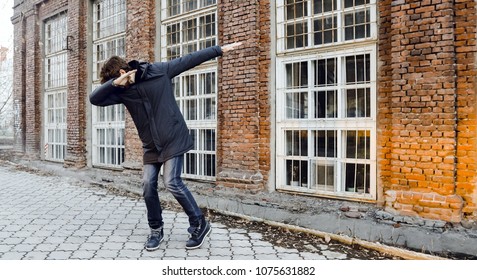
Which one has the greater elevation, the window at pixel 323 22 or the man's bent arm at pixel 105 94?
the window at pixel 323 22

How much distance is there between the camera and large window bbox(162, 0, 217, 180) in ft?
22.9

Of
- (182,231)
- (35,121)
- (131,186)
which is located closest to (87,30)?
(35,121)

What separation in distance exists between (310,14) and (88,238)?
4380 mm

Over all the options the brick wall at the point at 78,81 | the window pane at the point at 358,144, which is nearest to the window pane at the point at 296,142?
the window pane at the point at 358,144

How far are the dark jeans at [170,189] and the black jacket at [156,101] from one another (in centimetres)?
10

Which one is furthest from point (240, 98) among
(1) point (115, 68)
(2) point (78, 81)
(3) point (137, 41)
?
(2) point (78, 81)

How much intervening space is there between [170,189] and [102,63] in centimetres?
706

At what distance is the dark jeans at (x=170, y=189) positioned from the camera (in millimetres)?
3785

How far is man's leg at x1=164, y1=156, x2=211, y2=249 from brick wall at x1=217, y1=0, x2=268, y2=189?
216 cm

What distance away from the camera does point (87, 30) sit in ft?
32.6

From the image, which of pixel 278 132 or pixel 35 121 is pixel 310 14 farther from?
pixel 35 121

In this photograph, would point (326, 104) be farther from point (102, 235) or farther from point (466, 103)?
point (102, 235)

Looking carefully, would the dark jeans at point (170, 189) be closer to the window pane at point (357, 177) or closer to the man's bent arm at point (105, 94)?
the man's bent arm at point (105, 94)

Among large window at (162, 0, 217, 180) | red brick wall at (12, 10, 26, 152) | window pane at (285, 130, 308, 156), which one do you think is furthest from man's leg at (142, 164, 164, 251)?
red brick wall at (12, 10, 26, 152)
